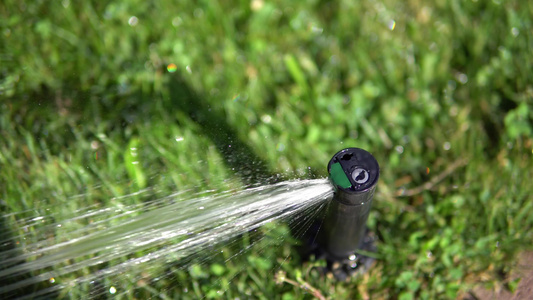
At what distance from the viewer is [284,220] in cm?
171

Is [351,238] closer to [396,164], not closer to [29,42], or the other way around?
[396,164]

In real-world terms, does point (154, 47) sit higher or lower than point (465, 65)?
higher

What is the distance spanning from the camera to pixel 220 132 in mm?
2162

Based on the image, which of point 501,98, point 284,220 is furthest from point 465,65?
point 284,220

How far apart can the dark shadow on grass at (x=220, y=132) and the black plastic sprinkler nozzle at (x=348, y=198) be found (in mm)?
283

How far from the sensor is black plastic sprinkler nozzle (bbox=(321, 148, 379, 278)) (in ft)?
4.57

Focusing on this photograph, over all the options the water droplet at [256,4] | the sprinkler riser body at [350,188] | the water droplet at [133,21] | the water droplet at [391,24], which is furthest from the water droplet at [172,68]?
the sprinkler riser body at [350,188]

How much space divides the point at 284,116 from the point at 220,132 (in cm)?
38

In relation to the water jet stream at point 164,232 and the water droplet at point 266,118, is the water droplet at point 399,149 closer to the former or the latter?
the water droplet at point 266,118

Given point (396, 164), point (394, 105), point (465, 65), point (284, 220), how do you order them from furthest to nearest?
point (465, 65) → point (394, 105) → point (396, 164) → point (284, 220)

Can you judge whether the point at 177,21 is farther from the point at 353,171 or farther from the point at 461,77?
the point at 353,171

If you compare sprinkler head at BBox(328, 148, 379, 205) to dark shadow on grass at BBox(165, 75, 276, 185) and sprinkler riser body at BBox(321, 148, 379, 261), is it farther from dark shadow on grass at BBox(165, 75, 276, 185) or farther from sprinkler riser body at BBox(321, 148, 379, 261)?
dark shadow on grass at BBox(165, 75, 276, 185)

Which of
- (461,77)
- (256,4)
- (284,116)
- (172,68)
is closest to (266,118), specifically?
(284,116)

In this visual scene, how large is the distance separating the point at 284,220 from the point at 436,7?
1.80m
